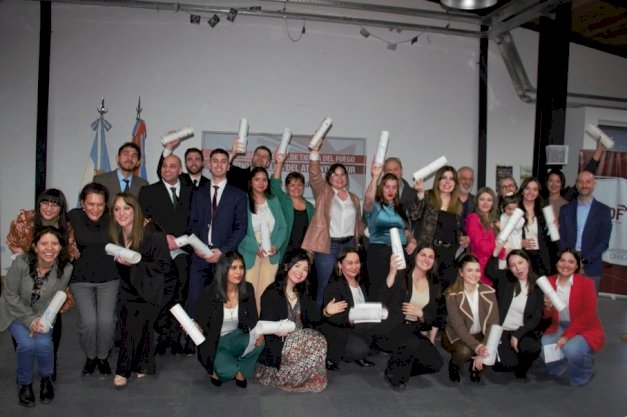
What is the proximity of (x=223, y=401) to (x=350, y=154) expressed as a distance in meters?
4.27

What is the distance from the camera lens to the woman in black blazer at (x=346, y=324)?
134 inches

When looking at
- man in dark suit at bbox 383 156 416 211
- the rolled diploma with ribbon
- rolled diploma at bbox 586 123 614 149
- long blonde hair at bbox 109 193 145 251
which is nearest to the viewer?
the rolled diploma with ribbon

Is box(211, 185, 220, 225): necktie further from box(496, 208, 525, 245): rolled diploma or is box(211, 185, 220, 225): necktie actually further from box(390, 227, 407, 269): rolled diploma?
box(496, 208, 525, 245): rolled diploma

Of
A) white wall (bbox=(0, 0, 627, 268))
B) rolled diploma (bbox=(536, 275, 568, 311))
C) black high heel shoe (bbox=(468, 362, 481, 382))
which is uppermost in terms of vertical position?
white wall (bbox=(0, 0, 627, 268))

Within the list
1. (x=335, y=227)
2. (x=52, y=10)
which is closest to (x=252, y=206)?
(x=335, y=227)

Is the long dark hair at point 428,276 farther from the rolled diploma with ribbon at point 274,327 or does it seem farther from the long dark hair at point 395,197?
the rolled diploma with ribbon at point 274,327

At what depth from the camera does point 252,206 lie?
3975 millimetres

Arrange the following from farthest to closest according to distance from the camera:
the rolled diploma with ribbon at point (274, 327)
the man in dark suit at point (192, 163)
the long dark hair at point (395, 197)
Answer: the man in dark suit at point (192, 163), the long dark hair at point (395, 197), the rolled diploma with ribbon at point (274, 327)

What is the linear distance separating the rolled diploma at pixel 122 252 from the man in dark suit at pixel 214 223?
696 mm

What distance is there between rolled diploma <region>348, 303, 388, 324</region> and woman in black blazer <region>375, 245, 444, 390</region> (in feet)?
0.63

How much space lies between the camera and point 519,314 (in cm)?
360

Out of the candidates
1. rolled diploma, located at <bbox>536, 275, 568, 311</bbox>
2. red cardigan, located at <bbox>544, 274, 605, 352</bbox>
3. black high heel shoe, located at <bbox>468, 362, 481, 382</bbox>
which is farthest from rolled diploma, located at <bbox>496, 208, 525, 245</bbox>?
black high heel shoe, located at <bbox>468, 362, 481, 382</bbox>

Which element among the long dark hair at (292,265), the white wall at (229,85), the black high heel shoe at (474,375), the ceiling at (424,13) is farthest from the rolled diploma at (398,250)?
the ceiling at (424,13)

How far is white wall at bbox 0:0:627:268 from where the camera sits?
19.5ft
